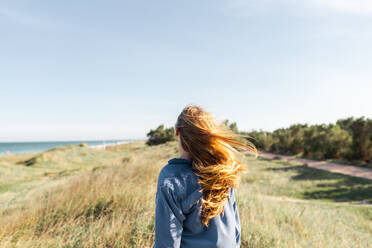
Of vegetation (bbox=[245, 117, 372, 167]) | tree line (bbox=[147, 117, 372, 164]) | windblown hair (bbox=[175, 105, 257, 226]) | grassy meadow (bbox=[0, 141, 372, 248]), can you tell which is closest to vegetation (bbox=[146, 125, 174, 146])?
tree line (bbox=[147, 117, 372, 164])

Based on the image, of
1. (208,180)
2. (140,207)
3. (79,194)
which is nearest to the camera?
(208,180)

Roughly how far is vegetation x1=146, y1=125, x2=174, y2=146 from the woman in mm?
32076

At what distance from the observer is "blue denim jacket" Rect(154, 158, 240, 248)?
127 cm

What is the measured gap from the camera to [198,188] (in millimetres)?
1388

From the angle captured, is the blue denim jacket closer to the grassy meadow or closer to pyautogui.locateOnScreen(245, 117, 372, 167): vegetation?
the grassy meadow

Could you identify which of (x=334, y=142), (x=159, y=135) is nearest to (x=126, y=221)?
(x=334, y=142)

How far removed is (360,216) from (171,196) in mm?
7684

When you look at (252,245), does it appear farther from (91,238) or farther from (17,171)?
(17,171)

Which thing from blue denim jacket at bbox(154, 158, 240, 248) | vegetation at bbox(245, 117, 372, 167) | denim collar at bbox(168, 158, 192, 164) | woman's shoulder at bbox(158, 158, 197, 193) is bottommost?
vegetation at bbox(245, 117, 372, 167)

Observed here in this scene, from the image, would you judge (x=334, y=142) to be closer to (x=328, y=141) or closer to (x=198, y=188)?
(x=328, y=141)

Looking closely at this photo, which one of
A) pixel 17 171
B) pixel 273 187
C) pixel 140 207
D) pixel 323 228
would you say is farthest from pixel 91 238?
pixel 17 171

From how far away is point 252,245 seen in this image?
305cm

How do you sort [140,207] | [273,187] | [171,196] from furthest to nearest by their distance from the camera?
[273,187] < [140,207] < [171,196]

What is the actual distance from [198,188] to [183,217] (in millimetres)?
189
